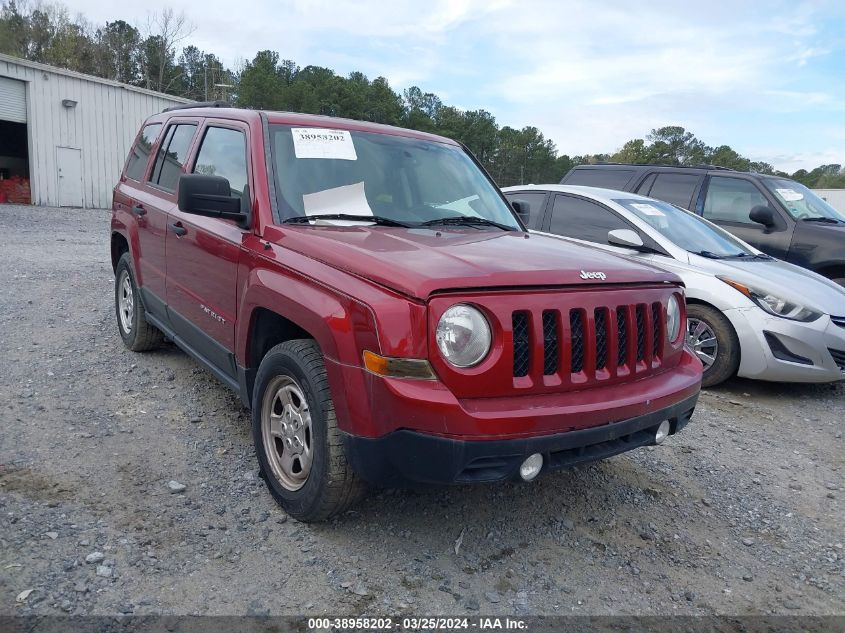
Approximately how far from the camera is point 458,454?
237 centimetres

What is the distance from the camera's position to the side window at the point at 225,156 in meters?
3.59

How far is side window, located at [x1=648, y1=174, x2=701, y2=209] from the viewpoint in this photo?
8305mm

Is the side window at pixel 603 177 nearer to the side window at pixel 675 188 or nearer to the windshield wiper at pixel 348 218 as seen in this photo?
the side window at pixel 675 188

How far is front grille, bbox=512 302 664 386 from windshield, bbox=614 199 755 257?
324 centimetres

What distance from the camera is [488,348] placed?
2455mm

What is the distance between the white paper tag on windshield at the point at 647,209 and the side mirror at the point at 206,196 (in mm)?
4294

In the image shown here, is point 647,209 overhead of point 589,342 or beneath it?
overhead

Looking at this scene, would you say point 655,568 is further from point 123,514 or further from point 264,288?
point 123,514

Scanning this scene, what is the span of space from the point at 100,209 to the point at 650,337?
23479 mm

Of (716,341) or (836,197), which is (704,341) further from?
(836,197)

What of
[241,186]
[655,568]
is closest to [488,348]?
[655,568]

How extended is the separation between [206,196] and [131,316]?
272cm

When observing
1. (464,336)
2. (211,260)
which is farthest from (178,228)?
(464,336)

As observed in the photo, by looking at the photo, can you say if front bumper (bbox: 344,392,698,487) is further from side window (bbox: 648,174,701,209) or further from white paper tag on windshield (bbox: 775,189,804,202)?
white paper tag on windshield (bbox: 775,189,804,202)
